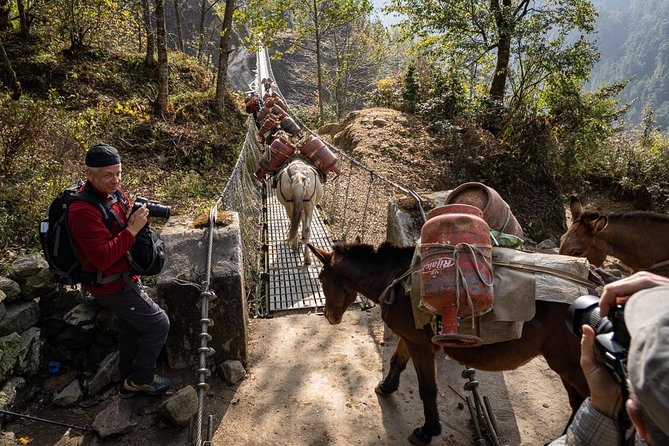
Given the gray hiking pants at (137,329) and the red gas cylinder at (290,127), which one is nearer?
the gray hiking pants at (137,329)

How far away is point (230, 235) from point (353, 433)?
1840 millimetres

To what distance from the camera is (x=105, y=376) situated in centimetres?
296

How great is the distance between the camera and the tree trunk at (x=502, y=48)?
29.4ft

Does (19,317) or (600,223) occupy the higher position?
(600,223)

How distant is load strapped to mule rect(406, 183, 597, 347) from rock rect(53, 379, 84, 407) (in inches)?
100

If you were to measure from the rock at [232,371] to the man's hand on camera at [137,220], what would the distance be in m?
1.38

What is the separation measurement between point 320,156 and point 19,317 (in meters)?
4.29

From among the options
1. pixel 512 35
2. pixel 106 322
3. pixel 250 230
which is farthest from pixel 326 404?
pixel 512 35

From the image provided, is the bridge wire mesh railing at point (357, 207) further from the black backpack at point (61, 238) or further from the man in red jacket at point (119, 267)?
the black backpack at point (61, 238)

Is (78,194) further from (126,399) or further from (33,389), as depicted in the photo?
(33,389)

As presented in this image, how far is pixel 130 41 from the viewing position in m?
11.7

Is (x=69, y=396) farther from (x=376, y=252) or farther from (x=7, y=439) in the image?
(x=376, y=252)

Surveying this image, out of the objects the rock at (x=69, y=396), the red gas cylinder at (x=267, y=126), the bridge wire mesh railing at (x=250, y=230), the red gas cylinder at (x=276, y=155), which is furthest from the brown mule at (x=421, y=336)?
the red gas cylinder at (x=267, y=126)

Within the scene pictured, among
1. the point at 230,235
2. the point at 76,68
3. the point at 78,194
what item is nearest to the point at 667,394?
the point at 78,194
